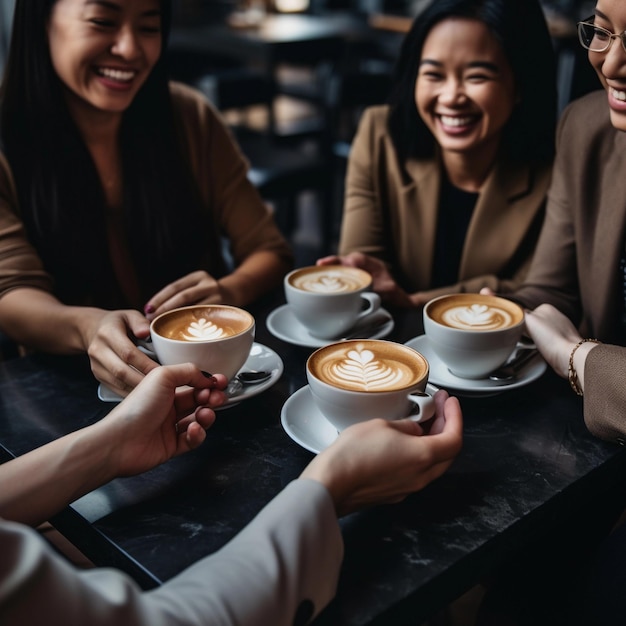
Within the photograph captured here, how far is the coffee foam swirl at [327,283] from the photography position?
1.49m

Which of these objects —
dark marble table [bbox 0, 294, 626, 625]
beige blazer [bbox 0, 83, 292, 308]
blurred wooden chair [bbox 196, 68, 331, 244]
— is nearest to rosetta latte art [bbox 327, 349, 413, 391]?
dark marble table [bbox 0, 294, 626, 625]

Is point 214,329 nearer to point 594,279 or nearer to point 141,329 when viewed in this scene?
point 141,329

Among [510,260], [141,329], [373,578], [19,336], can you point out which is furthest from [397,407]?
[510,260]

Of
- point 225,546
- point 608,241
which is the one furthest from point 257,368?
point 608,241

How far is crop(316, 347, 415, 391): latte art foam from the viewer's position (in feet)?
3.53

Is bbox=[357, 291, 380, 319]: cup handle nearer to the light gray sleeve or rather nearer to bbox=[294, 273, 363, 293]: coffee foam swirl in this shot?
bbox=[294, 273, 363, 293]: coffee foam swirl

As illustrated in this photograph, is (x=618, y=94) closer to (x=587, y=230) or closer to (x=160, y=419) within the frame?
(x=587, y=230)

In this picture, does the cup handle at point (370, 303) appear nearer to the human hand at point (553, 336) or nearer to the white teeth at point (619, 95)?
the human hand at point (553, 336)

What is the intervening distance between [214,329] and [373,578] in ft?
1.77

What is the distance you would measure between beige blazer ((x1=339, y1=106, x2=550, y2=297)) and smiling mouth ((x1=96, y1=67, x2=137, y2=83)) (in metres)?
0.69

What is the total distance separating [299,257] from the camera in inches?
121

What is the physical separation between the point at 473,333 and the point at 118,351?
1.95ft

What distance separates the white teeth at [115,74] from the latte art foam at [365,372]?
1.02 meters

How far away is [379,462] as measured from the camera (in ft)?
3.08
